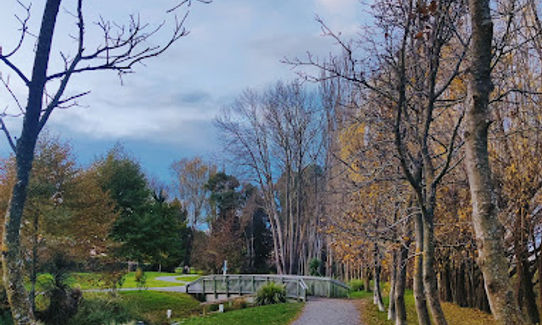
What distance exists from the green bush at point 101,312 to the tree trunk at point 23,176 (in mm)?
11005

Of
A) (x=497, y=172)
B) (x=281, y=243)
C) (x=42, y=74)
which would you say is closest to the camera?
(x=42, y=74)

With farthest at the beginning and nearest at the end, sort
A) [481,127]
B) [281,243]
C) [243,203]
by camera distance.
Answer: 1. [243,203]
2. [281,243]
3. [481,127]

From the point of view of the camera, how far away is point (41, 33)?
428cm

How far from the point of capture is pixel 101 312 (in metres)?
15.1

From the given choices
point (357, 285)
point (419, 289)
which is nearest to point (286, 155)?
point (357, 285)

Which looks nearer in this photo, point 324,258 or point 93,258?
point 93,258

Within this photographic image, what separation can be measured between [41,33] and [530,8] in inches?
416

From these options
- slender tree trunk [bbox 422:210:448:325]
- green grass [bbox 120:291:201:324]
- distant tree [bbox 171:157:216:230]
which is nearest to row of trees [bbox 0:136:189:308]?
green grass [bbox 120:291:201:324]

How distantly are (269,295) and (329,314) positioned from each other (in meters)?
4.60

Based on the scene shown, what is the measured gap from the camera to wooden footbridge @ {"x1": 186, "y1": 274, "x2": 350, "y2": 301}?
19.7 metres

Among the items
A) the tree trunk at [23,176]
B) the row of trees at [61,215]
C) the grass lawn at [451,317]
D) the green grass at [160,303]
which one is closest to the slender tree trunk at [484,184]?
the tree trunk at [23,176]

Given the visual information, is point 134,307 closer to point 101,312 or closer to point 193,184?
point 101,312

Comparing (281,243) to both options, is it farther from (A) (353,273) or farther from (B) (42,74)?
(B) (42,74)

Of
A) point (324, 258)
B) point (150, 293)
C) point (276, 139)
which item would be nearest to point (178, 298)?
point (150, 293)
